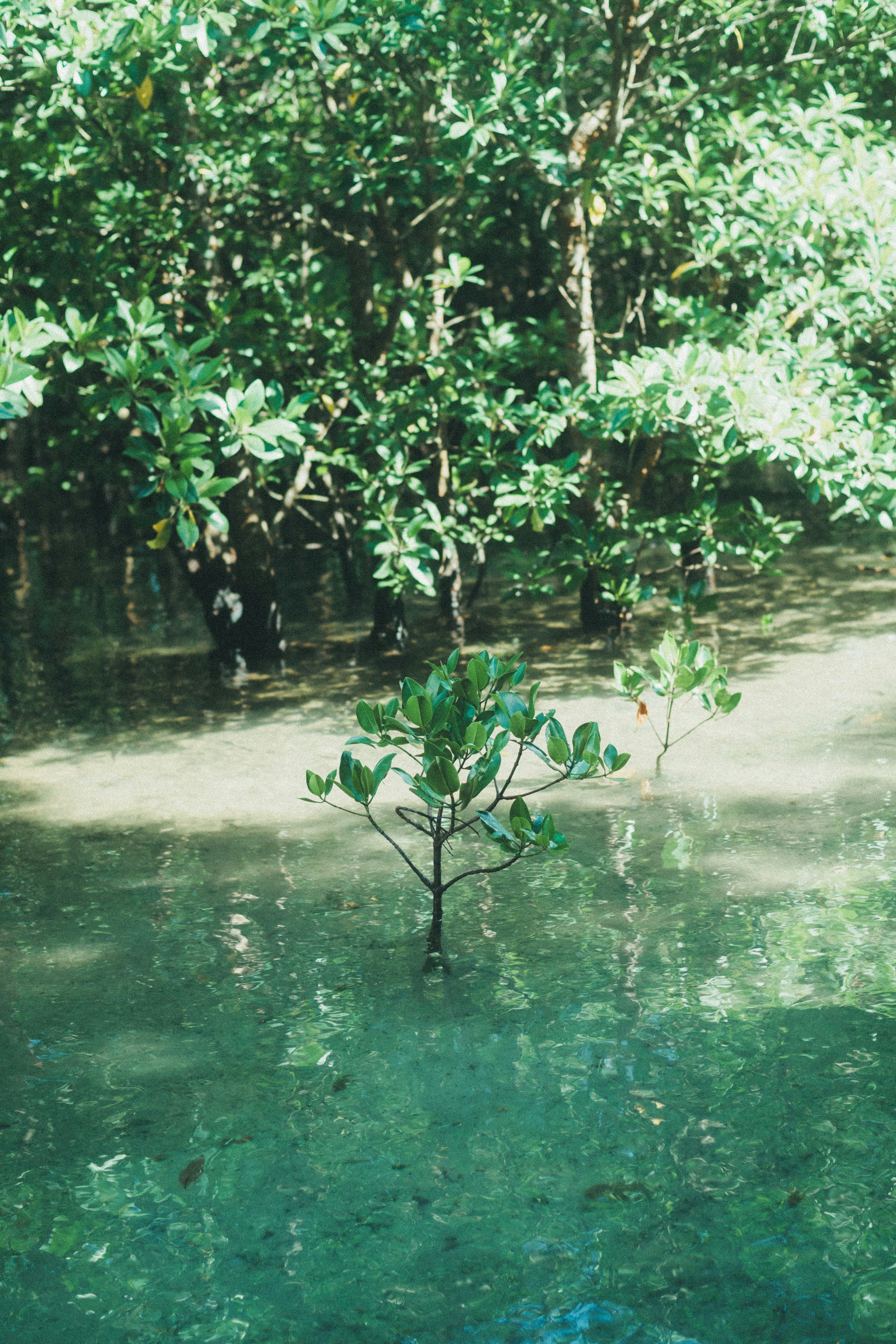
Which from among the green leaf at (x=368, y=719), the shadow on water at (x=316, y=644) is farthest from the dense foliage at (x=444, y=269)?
the green leaf at (x=368, y=719)

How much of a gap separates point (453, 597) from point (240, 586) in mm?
1241

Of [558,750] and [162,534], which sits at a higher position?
[162,534]

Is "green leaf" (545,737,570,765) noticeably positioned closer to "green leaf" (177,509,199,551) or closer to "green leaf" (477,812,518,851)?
"green leaf" (477,812,518,851)

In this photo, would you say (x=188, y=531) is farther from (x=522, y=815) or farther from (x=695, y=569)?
(x=695, y=569)

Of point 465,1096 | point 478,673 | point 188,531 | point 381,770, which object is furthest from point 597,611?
point 465,1096

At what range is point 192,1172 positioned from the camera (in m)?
2.60

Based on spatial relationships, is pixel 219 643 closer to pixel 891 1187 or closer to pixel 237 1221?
pixel 237 1221

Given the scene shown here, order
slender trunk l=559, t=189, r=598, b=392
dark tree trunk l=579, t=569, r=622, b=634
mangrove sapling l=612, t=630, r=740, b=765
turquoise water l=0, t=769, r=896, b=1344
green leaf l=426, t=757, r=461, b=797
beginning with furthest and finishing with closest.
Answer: dark tree trunk l=579, t=569, r=622, b=634 < slender trunk l=559, t=189, r=598, b=392 < mangrove sapling l=612, t=630, r=740, b=765 < green leaf l=426, t=757, r=461, b=797 < turquoise water l=0, t=769, r=896, b=1344

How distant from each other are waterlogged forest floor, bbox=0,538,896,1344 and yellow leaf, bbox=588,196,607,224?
2.67 m

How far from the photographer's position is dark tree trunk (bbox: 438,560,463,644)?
23.3 ft

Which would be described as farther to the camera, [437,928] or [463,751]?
[437,928]

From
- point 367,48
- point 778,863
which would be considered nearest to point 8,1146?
point 778,863

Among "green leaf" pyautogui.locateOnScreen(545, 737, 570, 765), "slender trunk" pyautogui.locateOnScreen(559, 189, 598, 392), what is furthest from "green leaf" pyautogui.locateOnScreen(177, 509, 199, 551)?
"slender trunk" pyautogui.locateOnScreen(559, 189, 598, 392)

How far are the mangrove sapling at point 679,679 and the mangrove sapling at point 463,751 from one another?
1.01 m
